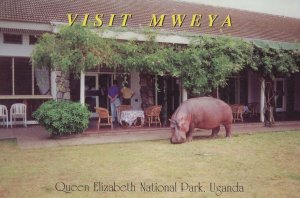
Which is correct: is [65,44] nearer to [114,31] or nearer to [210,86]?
[114,31]

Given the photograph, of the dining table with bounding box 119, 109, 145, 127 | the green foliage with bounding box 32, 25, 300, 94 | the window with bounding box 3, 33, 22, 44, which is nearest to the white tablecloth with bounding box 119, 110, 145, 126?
the dining table with bounding box 119, 109, 145, 127

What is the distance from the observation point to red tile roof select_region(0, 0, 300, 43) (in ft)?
48.4

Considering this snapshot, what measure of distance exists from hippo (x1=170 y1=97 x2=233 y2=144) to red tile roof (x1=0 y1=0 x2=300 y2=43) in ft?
17.9

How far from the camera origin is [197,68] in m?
13.2

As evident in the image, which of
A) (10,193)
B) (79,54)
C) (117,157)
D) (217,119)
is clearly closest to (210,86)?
(217,119)

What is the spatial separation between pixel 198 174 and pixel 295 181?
1.69 m

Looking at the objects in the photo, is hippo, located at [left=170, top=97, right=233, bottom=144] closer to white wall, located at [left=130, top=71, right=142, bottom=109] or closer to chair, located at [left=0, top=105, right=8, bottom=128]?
white wall, located at [left=130, top=71, right=142, bottom=109]

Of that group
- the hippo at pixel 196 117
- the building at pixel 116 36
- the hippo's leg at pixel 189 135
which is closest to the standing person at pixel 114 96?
the building at pixel 116 36

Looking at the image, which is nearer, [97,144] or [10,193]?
[10,193]

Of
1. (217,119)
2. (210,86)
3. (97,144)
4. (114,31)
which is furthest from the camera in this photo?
(210,86)

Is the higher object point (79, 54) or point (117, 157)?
point (79, 54)

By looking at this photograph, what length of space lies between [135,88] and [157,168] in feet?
32.9

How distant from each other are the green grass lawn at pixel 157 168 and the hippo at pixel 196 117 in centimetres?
39

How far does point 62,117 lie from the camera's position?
10797 mm
